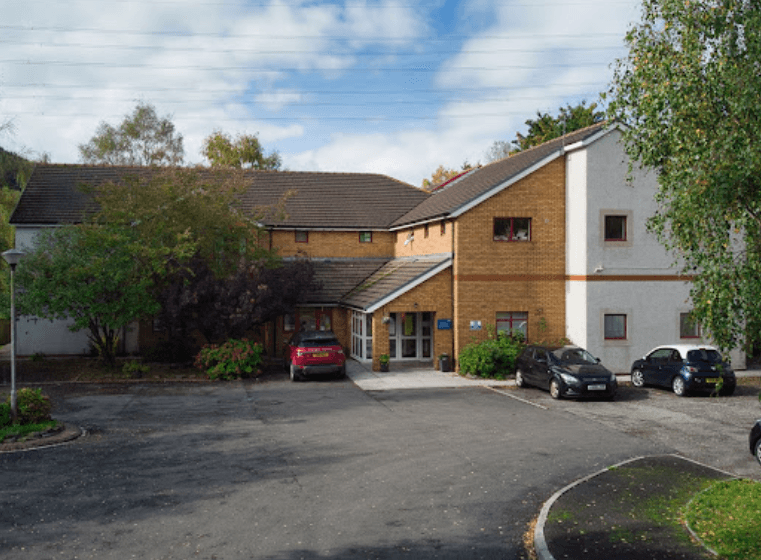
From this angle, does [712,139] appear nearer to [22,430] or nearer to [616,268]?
[22,430]

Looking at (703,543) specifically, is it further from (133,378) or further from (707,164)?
(133,378)

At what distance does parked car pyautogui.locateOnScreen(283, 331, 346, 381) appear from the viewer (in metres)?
21.6

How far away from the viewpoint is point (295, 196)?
105 ft

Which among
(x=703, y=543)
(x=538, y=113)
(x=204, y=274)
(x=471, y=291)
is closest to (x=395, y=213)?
(x=471, y=291)

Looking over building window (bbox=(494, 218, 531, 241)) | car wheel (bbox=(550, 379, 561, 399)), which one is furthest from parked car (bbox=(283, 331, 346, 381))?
building window (bbox=(494, 218, 531, 241))

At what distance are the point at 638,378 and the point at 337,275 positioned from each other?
541 inches

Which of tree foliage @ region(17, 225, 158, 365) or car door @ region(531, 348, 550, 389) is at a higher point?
tree foliage @ region(17, 225, 158, 365)

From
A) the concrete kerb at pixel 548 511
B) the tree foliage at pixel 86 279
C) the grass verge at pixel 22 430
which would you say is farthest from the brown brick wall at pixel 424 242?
the grass verge at pixel 22 430

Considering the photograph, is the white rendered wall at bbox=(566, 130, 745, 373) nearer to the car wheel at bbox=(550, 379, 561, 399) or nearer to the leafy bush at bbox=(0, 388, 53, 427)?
the car wheel at bbox=(550, 379, 561, 399)

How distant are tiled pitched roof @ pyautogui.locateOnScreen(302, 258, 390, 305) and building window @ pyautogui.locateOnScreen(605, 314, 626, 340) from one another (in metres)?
11.0

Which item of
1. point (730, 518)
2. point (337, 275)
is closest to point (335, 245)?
point (337, 275)

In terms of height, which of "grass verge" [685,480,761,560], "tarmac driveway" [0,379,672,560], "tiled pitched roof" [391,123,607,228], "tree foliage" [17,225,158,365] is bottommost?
"tarmac driveway" [0,379,672,560]

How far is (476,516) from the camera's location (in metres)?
8.85

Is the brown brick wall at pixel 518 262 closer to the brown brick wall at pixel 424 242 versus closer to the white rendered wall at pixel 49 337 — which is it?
the brown brick wall at pixel 424 242
